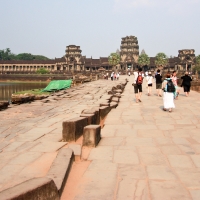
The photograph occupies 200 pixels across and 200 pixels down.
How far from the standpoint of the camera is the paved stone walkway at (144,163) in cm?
289

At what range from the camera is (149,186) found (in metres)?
3.03

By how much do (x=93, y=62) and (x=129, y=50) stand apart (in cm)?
1194

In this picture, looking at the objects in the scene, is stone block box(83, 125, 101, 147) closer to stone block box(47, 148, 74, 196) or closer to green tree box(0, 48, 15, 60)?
stone block box(47, 148, 74, 196)

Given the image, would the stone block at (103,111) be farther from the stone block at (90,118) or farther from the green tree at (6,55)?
the green tree at (6,55)

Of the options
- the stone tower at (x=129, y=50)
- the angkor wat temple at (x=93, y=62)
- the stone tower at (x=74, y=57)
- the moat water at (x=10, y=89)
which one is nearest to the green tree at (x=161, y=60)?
the angkor wat temple at (x=93, y=62)

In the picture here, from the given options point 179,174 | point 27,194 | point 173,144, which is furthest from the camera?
point 173,144

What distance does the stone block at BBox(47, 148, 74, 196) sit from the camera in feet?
9.23

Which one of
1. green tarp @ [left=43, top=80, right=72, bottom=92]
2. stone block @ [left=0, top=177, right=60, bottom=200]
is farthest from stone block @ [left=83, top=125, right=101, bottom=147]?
green tarp @ [left=43, top=80, right=72, bottom=92]

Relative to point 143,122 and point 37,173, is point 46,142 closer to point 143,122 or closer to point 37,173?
point 37,173

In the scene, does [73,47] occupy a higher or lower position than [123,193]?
higher

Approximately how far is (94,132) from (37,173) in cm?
145

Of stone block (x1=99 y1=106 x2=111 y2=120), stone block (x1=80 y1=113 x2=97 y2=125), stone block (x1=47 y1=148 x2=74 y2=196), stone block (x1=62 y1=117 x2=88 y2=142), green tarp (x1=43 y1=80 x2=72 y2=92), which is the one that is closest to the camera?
stone block (x1=47 y1=148 x2=74 y2=196)

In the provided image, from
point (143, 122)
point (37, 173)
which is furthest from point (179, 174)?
point (143, 122)

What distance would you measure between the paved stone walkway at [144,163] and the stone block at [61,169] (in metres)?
0.20
